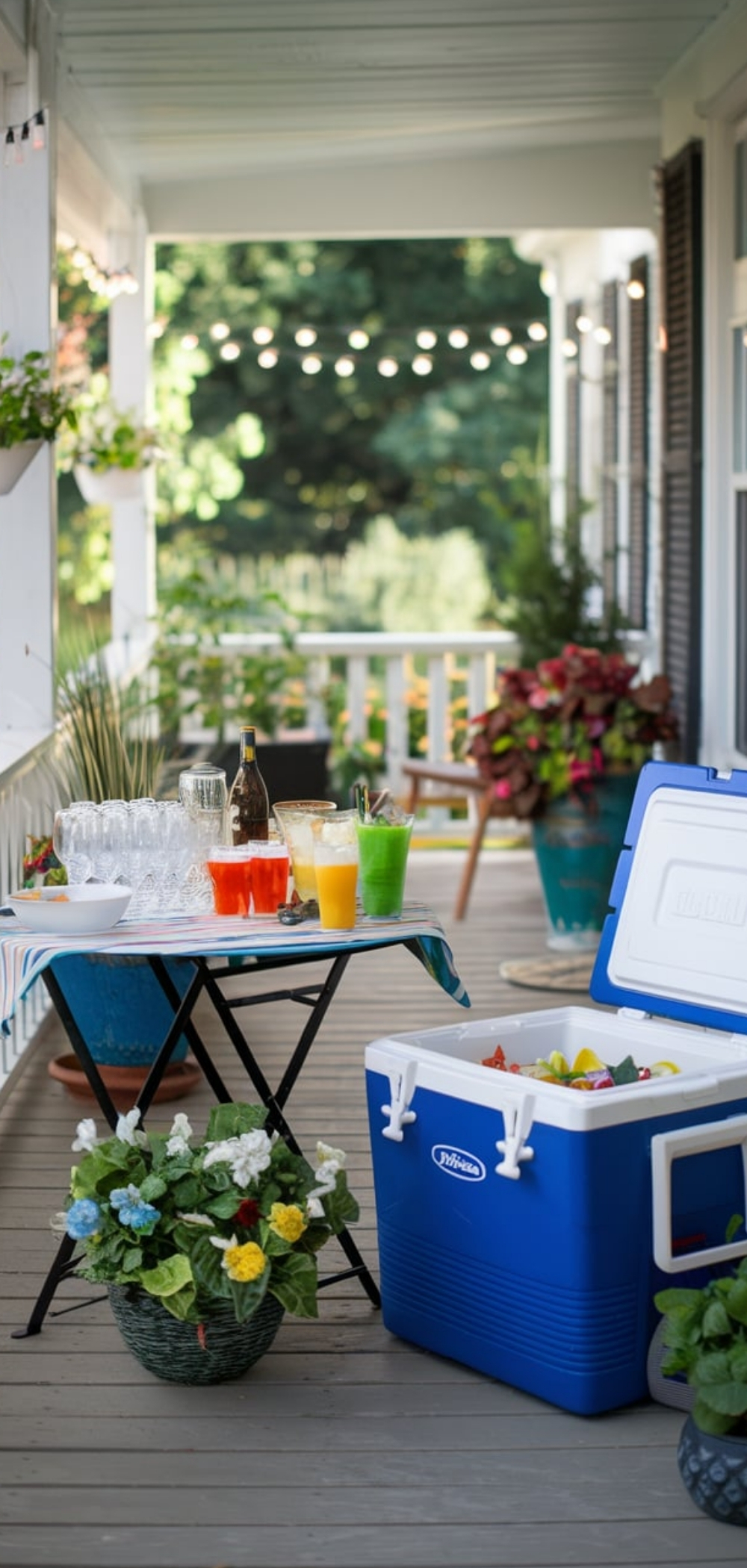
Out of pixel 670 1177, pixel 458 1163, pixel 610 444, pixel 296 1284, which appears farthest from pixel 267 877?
pixel 610 444

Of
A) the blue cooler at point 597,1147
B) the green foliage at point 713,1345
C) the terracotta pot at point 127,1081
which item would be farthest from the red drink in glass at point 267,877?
the terracotta pot at point 127,1081

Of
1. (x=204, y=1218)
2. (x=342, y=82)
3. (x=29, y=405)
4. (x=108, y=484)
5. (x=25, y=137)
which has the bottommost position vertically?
(x=204, y=1218)

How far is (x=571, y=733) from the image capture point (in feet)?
20.0

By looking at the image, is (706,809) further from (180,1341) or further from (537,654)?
(537,654)

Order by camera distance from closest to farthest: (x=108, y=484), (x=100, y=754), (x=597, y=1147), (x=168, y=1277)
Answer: (x=597, y=1147) < (x=168, y=1277) < (x=100, y=754) < (x=108, y=484)

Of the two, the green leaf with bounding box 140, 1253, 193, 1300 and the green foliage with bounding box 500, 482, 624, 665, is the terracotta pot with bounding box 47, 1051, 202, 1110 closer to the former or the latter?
the green leaf with bounding box 140, 1253, 193, 1300

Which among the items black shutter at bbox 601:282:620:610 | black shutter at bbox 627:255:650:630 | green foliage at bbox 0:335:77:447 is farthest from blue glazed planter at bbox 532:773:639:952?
black shutter at bbox 601:282:620:610

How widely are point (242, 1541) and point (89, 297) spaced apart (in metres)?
11.5

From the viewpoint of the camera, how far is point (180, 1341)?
122 inches

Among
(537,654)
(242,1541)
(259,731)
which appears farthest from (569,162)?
(242,1541)

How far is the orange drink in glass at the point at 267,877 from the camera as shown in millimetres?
3381

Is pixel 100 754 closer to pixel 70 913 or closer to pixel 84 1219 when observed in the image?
pixel 70 913

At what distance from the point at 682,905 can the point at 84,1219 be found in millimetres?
1189

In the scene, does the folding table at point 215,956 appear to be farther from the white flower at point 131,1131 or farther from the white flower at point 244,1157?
the white flower at point 244,1157
